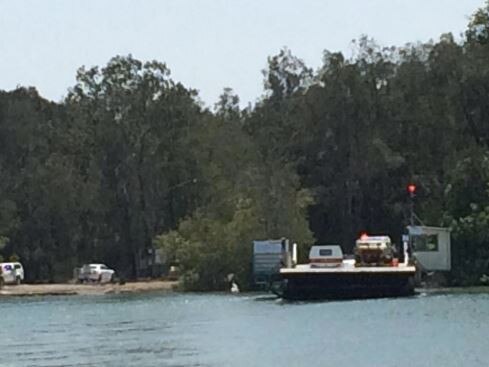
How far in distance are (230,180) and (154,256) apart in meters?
8.49

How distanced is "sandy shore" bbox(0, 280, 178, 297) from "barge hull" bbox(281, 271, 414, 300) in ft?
Result: 78.0

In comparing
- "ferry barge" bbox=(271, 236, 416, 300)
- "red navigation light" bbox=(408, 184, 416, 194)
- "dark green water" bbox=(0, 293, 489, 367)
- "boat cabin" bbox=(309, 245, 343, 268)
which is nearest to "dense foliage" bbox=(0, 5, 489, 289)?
"red navigation light" bbox=(408, 184, 416, 194)

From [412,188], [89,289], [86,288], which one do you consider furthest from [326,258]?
[86,288]

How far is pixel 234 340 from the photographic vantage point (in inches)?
1965

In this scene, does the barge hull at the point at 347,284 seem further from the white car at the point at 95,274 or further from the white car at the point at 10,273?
the white car at the point at 10,273

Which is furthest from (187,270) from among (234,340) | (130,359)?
(130,359)

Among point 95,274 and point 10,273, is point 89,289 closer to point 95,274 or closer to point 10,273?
point 95,274

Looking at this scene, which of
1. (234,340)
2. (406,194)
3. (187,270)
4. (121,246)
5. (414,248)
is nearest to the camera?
(234,340)

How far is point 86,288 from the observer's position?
10250 centimetres

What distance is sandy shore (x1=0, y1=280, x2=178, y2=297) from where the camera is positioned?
99.2 meters

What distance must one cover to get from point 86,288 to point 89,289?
1.11 m

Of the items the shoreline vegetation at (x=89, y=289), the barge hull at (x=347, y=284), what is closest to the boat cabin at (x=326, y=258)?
the barge hull at (x=347, y=284)

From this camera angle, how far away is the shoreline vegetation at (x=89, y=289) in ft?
324

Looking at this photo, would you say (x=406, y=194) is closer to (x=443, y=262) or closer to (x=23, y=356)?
(x=443, y=262)
